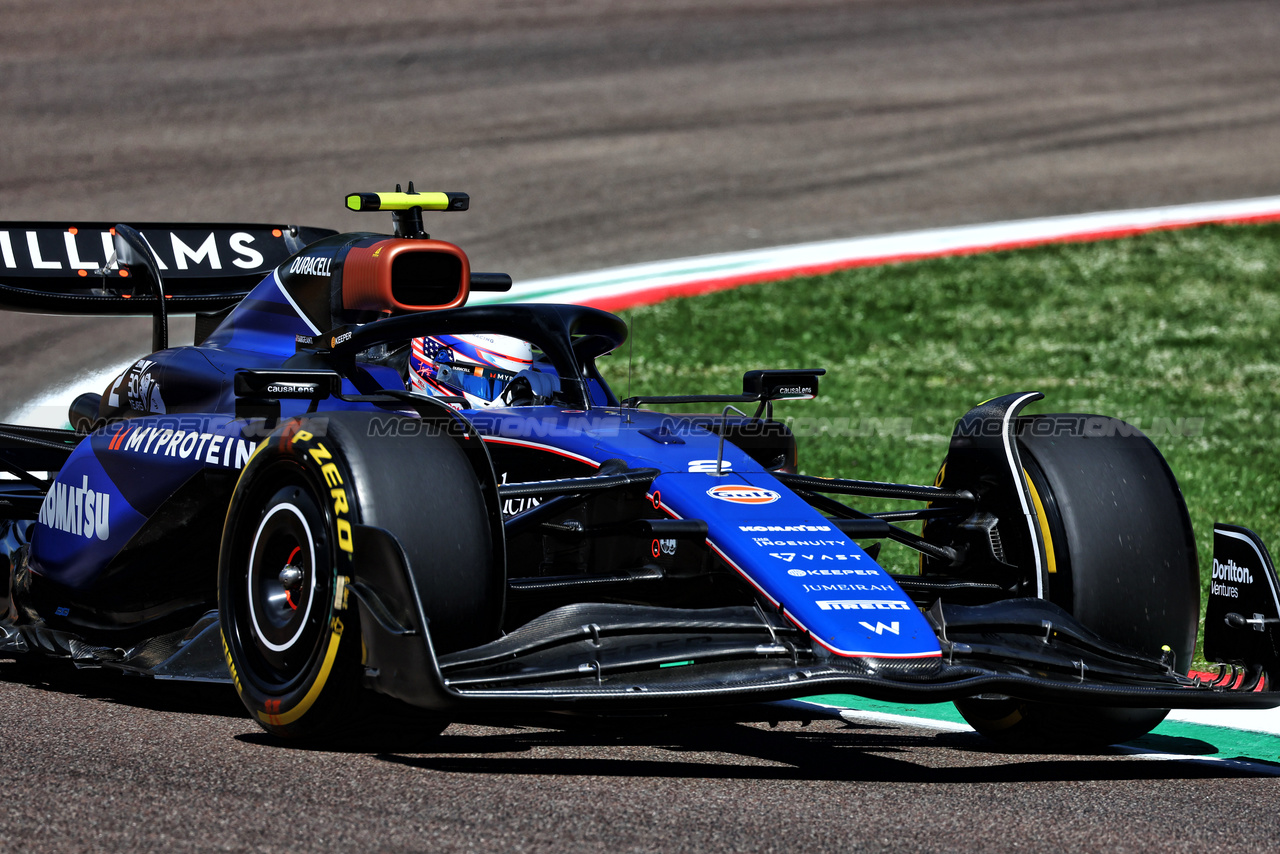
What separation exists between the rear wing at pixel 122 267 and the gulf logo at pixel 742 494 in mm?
2801

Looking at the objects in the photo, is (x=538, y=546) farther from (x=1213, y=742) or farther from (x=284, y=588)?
(x=1213, y=742)

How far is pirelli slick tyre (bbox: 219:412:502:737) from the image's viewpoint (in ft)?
14.6

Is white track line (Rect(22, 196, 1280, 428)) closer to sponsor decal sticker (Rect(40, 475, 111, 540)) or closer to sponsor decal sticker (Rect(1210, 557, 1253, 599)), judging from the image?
sponsor decal sticker (Rect(40, 475, 111, 540))

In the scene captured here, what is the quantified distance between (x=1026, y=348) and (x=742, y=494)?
34.5ft

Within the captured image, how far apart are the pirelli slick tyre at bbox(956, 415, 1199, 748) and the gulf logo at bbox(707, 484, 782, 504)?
89 centimetres

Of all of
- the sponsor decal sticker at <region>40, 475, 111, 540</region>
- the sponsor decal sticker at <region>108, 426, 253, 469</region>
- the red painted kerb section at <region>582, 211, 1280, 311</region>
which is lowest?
the sponsor decal sticker at <region>40, 475, 111, 540</region>

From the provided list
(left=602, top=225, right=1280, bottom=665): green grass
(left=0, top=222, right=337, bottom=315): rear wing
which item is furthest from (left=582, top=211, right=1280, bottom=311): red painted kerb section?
(left=0, top=222, right=337, bottom=315): rear wing

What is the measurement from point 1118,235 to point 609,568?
A: 14335mm

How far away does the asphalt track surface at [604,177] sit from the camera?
406cm

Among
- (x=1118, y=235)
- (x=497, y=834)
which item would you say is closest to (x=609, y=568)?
(x=497, y=834)

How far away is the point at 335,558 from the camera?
4.50 meters

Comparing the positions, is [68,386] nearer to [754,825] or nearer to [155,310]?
[155,310]

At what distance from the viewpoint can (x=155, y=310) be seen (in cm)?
742

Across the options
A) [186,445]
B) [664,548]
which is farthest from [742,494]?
[186,445]
